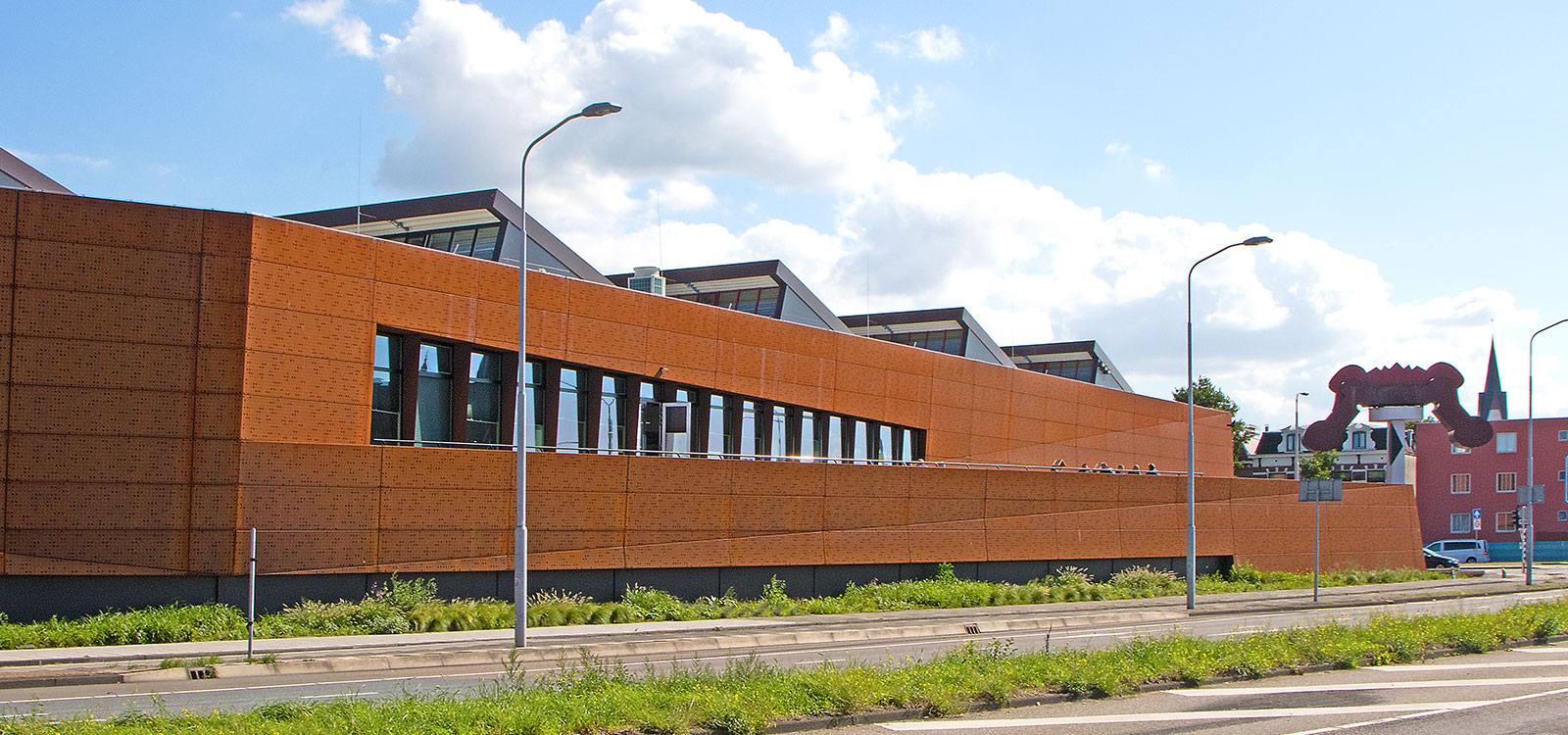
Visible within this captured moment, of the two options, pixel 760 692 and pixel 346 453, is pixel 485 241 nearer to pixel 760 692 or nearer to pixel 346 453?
pixel 346 453

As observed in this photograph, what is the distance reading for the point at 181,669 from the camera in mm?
16953

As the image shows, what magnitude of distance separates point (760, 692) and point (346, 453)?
15461mm

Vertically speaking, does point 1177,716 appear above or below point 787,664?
above

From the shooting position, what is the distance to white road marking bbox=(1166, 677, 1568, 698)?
1428 centimetres

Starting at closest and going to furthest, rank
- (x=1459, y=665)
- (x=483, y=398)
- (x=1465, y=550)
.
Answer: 1. (x=1459, y=665)
2. (x=483, y=398)
3. (x=1465, y=550)

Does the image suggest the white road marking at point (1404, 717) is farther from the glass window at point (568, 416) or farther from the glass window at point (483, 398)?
the glass window at point (568, 416)

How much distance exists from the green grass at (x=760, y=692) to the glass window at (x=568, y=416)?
13.1 metres

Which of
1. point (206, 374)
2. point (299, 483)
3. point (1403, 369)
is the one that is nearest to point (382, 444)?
point (299, 483)

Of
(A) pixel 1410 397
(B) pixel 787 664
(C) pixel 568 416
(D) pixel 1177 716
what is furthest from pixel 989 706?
(A) pixel 1410 397

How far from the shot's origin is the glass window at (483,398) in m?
29.1

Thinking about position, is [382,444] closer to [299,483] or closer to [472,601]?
[299,483]

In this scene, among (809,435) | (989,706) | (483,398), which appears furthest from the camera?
(809,435)

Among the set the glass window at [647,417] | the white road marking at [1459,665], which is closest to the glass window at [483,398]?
the glass window at [647,417]

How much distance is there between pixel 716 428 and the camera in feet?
115
